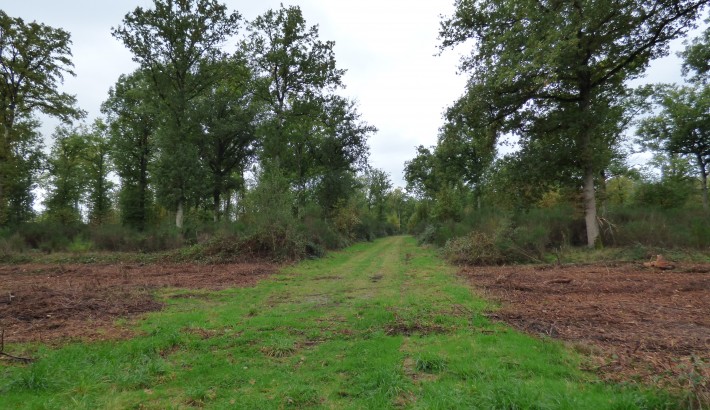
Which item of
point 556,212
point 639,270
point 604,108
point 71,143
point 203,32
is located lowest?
point 639,270

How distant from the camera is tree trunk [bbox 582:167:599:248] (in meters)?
17.7

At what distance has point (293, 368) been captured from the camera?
16.3 feet

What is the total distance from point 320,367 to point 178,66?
26.1 metres

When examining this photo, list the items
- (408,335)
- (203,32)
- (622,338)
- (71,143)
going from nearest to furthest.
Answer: (622,338)
(408,335)
(203,32)
(71,143)

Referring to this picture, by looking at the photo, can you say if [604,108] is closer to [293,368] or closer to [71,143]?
[293,368]

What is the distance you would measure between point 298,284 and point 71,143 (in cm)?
4030

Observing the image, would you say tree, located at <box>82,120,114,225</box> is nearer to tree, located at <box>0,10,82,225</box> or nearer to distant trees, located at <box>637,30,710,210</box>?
tree, located at <box>0,10,82,225</box>

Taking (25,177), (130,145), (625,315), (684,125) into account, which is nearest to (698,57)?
(684,125)

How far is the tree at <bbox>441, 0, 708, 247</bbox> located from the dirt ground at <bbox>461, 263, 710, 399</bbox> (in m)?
7.92

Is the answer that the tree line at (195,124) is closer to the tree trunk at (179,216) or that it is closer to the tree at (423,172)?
the tree trunk at (179,216)

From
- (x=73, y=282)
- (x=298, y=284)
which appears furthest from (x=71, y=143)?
(x=298, y=284)

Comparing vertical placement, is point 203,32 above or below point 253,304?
above

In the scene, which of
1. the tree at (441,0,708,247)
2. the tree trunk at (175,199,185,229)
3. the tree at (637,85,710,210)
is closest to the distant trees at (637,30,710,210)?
the tree at (637,85,710,210)

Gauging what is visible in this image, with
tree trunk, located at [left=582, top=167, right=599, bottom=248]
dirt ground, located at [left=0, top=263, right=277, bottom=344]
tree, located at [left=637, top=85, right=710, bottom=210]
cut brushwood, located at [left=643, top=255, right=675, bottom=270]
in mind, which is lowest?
cut brushwood, located at [left=643, top=255, right=675, bottom=270]
